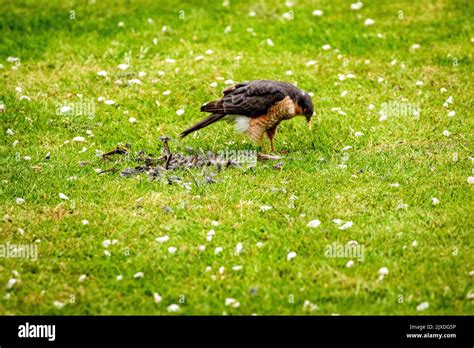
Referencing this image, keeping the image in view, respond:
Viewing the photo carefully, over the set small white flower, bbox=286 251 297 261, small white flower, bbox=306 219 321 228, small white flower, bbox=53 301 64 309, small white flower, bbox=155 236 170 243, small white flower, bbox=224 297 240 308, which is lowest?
small white flower, bbox=53 301 64 309

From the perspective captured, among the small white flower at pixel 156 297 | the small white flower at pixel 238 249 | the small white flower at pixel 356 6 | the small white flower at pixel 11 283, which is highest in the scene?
the small white flower at pixel 356 6

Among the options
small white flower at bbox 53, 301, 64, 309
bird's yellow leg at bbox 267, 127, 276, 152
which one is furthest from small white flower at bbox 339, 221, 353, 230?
small white flower at bbox 53, 301, 64, 309

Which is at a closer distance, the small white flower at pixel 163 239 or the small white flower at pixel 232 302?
the small white flower at pixel 232 302

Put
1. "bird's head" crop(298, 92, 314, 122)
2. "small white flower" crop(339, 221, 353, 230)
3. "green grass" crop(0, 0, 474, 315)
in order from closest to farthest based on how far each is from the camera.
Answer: "green grass" crop(0, 0, 474, 315), "small white flower" crop(339, 221, 353, 230), "bird's head" crop(298, 92, 314, 122)

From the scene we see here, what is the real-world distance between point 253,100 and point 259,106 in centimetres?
13

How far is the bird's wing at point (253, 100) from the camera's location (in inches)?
387

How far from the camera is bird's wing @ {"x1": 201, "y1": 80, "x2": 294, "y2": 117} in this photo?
9.84 metres

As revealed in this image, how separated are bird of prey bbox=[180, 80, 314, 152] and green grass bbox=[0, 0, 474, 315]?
1.92 ft

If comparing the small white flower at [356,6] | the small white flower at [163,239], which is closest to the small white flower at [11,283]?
the small white flower at [163,239]

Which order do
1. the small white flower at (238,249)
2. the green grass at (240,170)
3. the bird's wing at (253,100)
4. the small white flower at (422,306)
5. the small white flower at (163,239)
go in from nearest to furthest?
the small white flower at (422,306) → the green grass at (240,170) → the small white flower at (238,249) → the small white flower at (163,239) → the bird's wing at (253,100)

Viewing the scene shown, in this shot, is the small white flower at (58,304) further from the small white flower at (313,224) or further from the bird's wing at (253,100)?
the bird's wing at (253,100)

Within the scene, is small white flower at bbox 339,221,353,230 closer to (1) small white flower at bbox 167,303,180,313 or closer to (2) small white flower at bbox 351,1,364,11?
(1) small white flower at bbox 167,303,180,313
